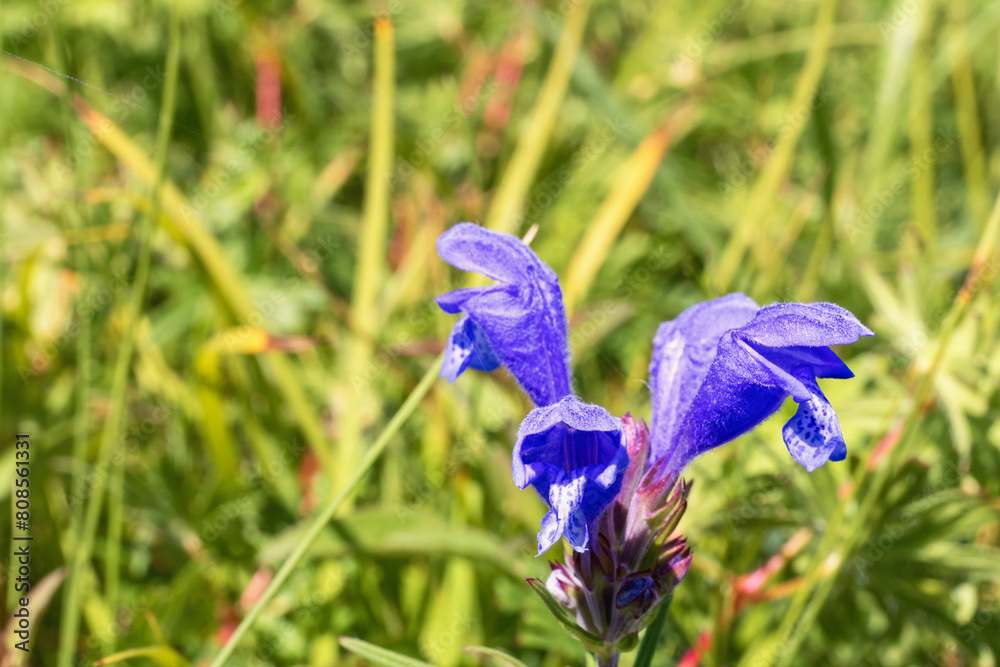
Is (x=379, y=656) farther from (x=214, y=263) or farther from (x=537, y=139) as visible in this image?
(x=537, y=139)

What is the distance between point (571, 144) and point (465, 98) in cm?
43

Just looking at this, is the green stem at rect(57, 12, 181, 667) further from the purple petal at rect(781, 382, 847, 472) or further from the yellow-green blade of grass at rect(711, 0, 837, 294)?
the yellow-green blade of grass at rect(711, 0, 837, 294)

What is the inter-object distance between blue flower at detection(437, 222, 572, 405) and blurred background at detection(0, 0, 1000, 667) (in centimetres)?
14

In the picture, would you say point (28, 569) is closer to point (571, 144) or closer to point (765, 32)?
point (571, 144)

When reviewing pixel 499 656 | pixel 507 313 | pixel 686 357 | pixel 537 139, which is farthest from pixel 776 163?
pixel 499 656

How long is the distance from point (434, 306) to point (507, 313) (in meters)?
1.30

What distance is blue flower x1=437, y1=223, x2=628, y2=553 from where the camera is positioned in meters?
0.76

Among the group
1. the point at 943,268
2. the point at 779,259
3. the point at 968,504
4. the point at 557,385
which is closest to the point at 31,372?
the point at 557,385

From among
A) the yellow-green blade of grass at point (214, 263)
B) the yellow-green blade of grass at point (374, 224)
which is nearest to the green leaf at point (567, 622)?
the yellow-green blade of grass at point (214, 263)

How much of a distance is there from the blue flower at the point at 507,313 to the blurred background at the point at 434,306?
14cm

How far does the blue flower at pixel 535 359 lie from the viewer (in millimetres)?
759

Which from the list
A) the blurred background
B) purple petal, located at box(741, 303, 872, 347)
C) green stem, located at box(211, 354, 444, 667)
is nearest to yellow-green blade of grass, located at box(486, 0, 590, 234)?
the blurred background

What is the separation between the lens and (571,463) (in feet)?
2.67

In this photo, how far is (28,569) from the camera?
1.60 m
